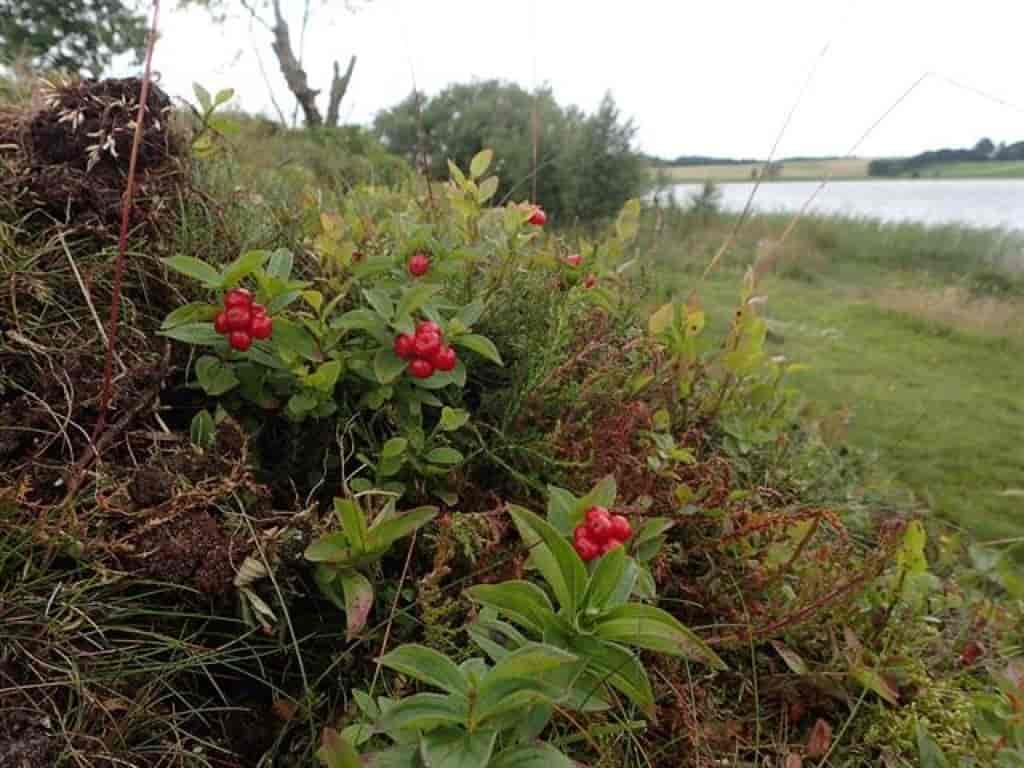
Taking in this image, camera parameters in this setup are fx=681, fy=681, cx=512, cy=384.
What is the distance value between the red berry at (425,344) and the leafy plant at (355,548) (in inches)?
Result: 8.8

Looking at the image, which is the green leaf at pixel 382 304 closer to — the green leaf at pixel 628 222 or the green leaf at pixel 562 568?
the green leaf at pixel 562 568

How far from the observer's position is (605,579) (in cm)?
66

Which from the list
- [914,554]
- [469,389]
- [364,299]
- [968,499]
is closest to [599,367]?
[469,389]

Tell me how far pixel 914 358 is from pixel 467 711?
4.89 meters

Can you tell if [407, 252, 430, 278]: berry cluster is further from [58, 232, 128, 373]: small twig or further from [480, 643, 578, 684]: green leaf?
[480, 643, 578, 684]: green leaf

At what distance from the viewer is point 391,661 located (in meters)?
0.58

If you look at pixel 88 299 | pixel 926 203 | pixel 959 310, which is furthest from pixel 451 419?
pixel 926 203

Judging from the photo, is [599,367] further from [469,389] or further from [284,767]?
[284,767]

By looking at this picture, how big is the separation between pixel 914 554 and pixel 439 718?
2.75 ft

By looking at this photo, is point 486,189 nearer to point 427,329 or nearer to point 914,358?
point 427,329

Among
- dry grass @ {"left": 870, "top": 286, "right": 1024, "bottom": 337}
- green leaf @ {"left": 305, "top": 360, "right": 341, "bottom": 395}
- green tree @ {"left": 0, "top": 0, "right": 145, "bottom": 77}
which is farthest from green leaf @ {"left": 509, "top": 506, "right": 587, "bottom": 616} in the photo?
green tree @ {"left": 0, "top": 0, "right": 145, "bottom": 77}

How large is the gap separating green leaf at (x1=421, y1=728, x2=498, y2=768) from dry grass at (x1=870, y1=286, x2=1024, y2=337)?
5906 mm

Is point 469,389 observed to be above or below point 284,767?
above

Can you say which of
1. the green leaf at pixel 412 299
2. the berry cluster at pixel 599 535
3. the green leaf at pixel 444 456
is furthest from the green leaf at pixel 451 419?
the berry cluster at pixel 599 535
